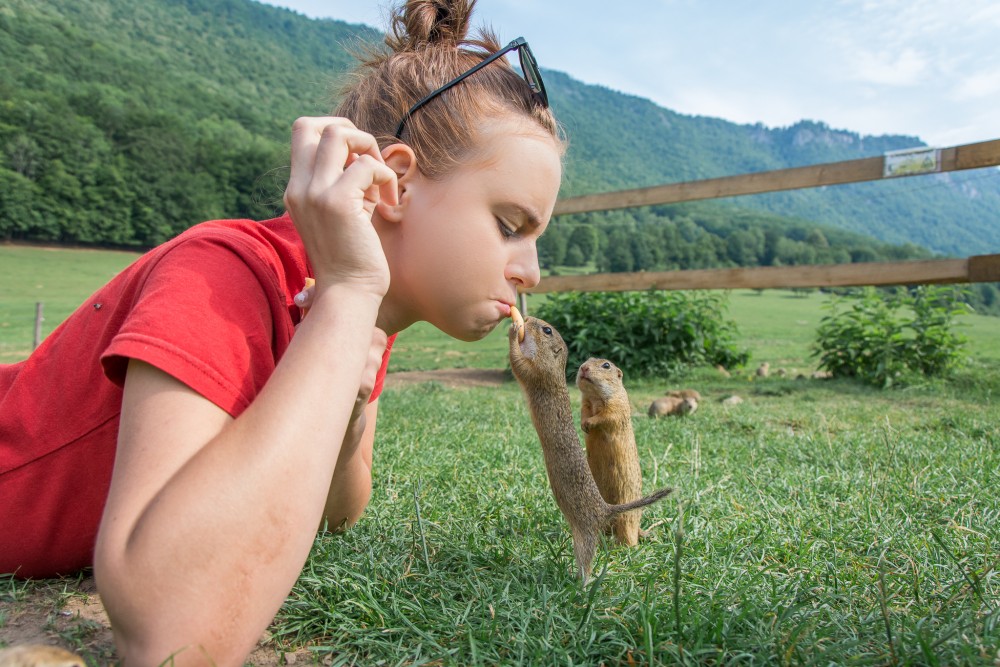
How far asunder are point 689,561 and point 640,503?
0.78 ft

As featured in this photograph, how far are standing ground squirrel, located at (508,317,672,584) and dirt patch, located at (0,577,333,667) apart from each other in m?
0.56

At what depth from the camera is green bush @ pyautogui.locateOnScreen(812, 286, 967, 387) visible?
19.0 ft

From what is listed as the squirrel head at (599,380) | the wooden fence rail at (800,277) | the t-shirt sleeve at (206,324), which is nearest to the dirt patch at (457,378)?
the wooden fence rail at (800,277)

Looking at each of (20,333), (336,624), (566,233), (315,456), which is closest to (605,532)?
(336,624)

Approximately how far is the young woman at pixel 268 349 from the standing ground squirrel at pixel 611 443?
0.48 meters

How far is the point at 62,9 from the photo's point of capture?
52125 millimetres

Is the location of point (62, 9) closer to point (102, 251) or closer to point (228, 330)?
point (102, 251)

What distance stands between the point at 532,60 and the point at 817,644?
1330 millimetres

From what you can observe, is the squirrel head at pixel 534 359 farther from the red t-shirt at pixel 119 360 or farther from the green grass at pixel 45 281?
the green grass at pixel 45 281

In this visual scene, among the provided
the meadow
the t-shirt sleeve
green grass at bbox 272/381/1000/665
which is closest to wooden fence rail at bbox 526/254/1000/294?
the meadow

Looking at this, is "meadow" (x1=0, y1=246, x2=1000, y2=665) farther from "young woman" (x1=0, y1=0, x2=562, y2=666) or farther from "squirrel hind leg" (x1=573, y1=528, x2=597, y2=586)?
"young woman" (x1=0, y1=0, x2=562, y2=666)

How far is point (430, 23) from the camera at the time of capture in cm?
159

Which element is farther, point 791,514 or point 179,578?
point 791,514

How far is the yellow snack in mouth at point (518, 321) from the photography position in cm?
138
